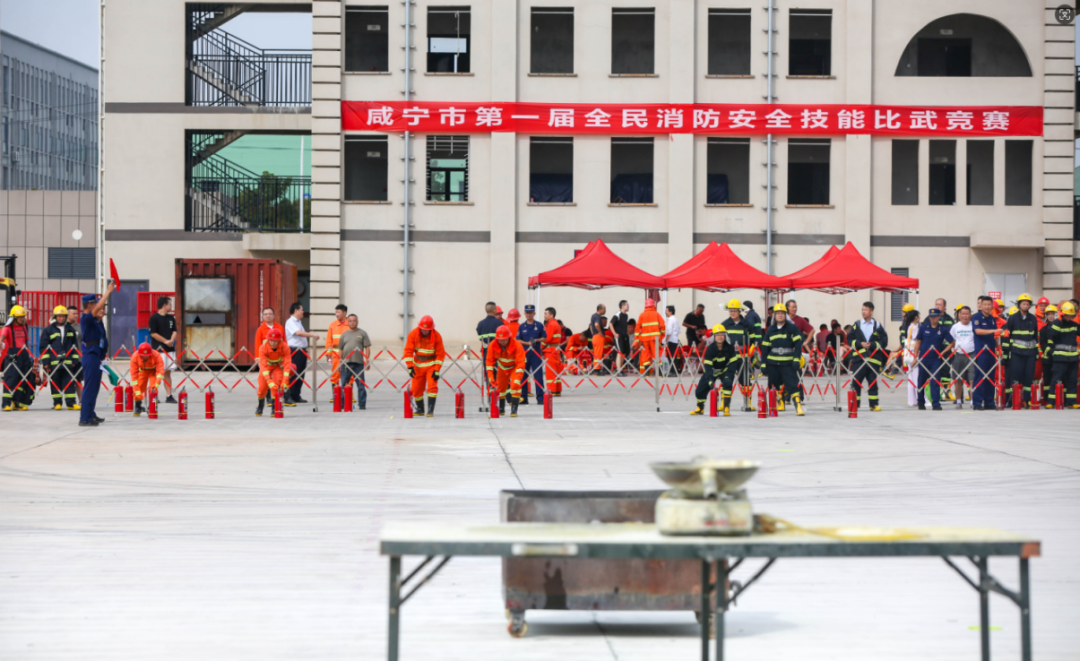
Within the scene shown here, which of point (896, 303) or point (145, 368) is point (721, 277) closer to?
point (896, 303)

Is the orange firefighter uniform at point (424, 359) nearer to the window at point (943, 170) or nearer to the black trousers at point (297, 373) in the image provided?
the black trousers at point (297, 373)

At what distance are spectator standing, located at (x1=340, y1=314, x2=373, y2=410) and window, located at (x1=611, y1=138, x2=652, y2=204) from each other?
1513cm

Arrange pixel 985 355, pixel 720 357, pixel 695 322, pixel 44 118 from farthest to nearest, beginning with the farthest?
1. pixel 44 118
2. pixel 695 322
3. pixel 985 355
4. pixel 720 357

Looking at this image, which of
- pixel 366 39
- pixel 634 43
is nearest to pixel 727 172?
pixel 634 43

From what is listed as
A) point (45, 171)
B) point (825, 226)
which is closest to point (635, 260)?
point (825, 226)

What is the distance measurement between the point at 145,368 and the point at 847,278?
49.7ft

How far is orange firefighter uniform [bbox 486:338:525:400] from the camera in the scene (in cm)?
1952

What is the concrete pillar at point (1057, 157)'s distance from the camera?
1364 inches

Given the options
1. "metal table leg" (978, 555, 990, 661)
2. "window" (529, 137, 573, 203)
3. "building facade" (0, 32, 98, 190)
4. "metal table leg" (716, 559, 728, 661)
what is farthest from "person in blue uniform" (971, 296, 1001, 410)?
"building facade" (0, 32, 98, 190)

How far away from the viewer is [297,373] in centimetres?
2200

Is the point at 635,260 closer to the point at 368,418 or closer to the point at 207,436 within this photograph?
the point at 368,418

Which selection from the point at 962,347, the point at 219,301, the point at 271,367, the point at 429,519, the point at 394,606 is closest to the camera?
the point at 394,606

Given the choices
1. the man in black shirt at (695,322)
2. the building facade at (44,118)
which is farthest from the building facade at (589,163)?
the building facade at (44,118)

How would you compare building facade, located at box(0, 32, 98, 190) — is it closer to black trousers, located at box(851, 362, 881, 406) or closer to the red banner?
the red banner
